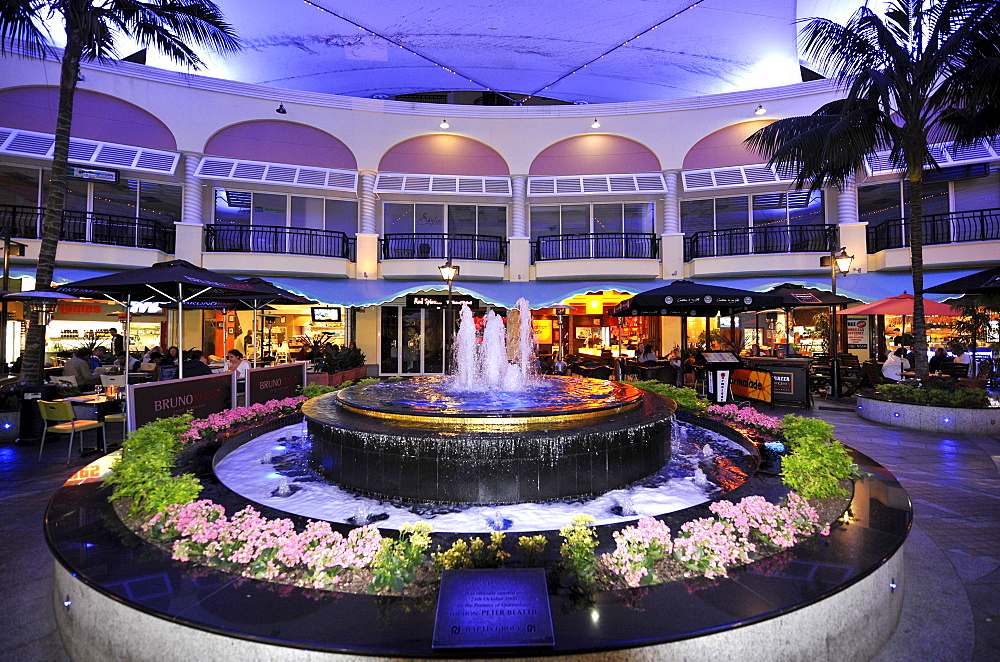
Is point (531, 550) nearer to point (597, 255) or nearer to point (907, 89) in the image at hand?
point (907, 89)

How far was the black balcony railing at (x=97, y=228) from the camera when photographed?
14.2 m

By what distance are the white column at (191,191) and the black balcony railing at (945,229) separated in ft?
71.3

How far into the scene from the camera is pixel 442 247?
1770cm

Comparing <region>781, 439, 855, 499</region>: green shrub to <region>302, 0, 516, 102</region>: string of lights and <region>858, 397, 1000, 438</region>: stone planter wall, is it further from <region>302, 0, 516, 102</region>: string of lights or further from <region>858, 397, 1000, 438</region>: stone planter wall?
<region>302, 0, 516, 102</region>: string of lights

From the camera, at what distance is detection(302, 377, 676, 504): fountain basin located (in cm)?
453

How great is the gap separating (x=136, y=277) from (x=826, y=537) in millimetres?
9152

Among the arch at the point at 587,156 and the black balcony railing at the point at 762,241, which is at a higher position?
the arch at the point at 587,156

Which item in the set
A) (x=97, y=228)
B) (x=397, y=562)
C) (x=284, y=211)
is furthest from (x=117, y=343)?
(x=397, y=562)

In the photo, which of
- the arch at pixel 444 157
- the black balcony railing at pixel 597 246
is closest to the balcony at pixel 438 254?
the black balcony railing at pixel 597 246

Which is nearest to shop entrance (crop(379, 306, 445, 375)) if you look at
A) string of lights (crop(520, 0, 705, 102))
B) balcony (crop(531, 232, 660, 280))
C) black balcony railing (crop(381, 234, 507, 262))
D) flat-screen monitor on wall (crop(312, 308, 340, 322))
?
flat-screen monitor on wall (crop(312, 308, 340, 322))

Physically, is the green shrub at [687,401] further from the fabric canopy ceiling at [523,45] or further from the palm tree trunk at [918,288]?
the fabric canopy ceiling at [523,45]

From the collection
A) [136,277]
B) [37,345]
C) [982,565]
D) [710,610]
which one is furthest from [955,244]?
[37,345]

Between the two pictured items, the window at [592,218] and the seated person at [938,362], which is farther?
the window at [592,218]

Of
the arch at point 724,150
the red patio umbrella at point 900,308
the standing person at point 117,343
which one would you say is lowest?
the standing person at point 117,343
